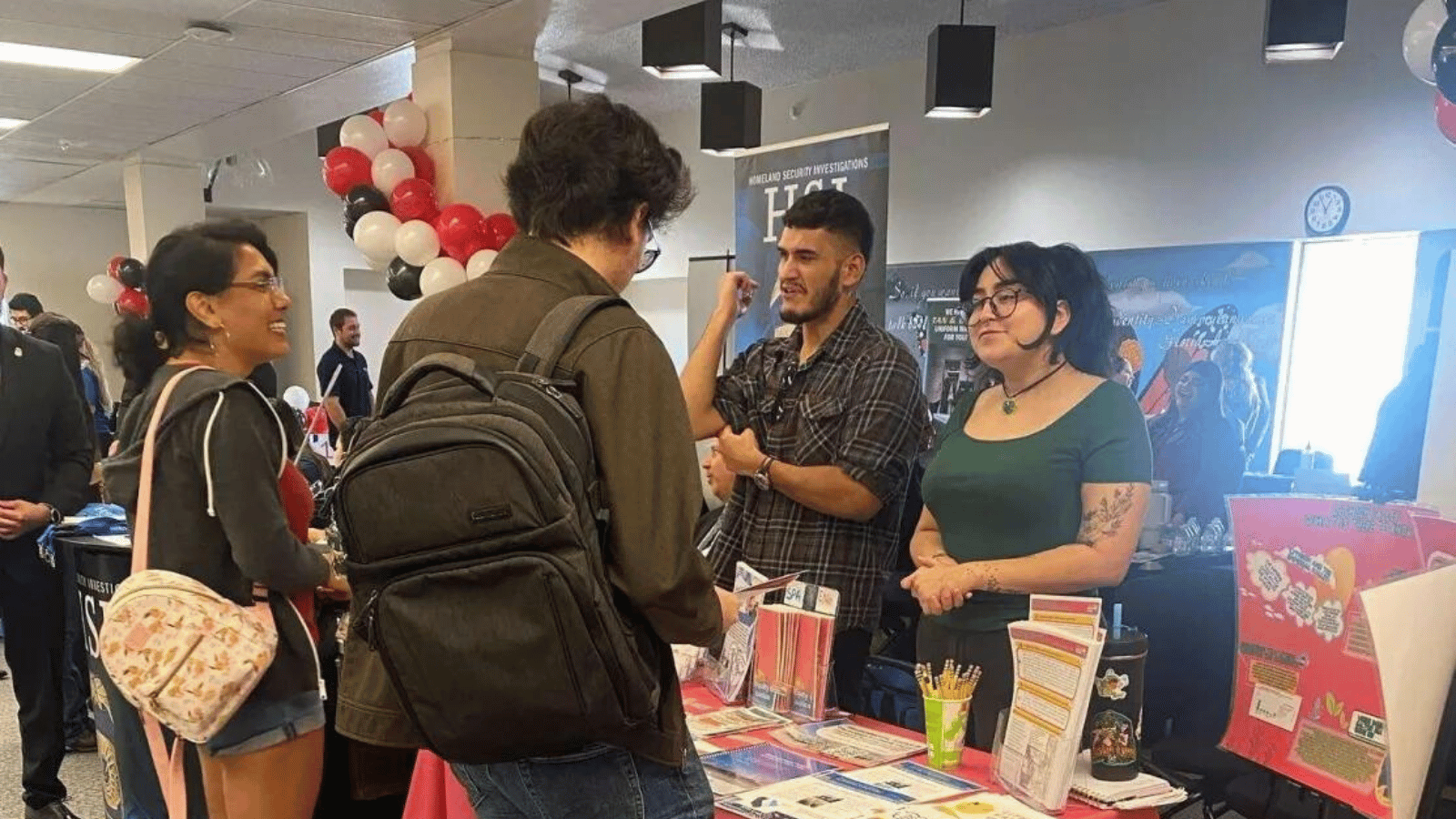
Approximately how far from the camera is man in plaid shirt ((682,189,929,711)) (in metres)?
1.87

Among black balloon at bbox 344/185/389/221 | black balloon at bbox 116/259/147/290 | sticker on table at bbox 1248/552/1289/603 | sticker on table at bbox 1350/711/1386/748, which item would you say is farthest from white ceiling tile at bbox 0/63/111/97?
sticker on table at bbox 1350/711/1386/748

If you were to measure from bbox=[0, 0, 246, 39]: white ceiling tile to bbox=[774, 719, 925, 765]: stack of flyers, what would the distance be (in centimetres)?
319

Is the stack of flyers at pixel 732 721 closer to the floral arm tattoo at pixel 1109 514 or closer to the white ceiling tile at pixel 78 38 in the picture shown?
the floral arm tattoo at pixel 1109 514

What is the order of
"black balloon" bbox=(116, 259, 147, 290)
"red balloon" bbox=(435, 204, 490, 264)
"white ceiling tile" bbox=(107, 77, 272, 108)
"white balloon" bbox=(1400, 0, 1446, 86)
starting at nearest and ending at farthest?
"white balloon" bbox=(1400, 0, 1446, 86) < "red balloon" bbox=(435, 204, 490, 264) < "white ceiling tile" bbox=(107, 77, 272, 108) < "black balloon" bbox=(116, 259, 147, 290)

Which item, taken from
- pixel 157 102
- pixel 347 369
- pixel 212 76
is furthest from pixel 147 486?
pixel 347 369

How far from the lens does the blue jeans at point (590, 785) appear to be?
1109mm

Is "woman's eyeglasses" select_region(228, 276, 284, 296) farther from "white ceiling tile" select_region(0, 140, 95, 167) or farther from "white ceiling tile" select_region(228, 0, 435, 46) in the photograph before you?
"white ceiling tile" select_region(0, 140, 95, 167)

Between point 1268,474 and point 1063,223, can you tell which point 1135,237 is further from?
point 1268,474

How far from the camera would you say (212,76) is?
4.57 m

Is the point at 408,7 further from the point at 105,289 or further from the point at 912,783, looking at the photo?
the point at 105,289

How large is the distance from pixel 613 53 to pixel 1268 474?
4.77 m

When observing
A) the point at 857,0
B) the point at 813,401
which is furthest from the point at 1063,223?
the point at 813,401

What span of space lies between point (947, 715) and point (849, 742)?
0.19m

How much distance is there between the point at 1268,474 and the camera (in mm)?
5438
